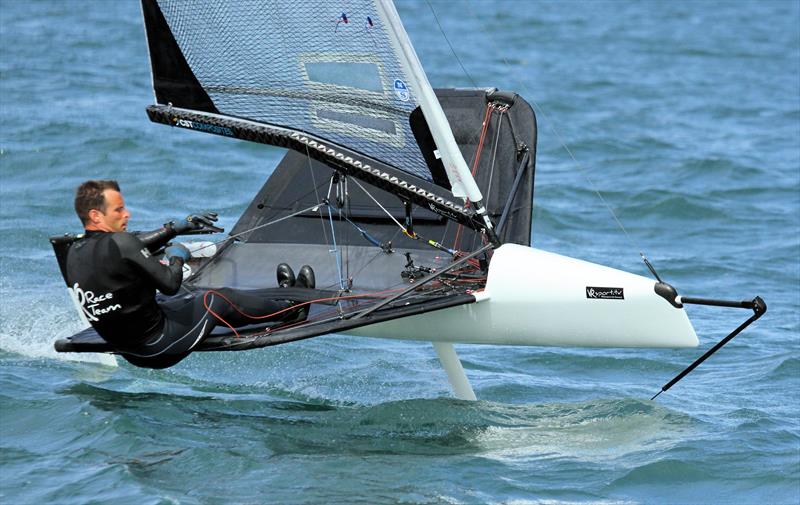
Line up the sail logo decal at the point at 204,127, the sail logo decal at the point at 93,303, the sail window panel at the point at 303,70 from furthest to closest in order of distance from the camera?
the sail logo decal at the point at 204,127, the sail window panel at the point at 303,70, the sail logo decal at the point at 93,303

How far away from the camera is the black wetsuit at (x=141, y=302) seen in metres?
4.70

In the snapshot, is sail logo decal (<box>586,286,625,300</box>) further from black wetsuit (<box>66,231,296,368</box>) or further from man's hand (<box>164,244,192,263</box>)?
man's hand (<box>164,244,192,263</box>)

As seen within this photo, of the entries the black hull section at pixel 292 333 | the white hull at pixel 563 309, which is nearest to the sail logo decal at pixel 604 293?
the white hull at pixel 563 309

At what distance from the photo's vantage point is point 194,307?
5.10 metres

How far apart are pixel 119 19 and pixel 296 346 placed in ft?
34.9

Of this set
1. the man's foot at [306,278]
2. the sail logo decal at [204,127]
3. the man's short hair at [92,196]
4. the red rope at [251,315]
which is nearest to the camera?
the man's short hair at [92,196]

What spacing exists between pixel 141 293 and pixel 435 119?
1.40m

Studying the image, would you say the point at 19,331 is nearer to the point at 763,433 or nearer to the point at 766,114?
the point at 763,433

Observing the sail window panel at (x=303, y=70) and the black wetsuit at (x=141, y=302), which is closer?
the black wetsuit at (x=141, y=302)

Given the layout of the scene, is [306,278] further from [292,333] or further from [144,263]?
[144,263]

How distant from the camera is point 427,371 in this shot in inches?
243

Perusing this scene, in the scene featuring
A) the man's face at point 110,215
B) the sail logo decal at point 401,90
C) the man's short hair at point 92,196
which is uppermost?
the sail logo decal at point 401,90

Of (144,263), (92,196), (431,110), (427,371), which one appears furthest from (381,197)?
(92,196)

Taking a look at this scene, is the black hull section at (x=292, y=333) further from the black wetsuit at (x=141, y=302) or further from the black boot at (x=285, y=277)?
the black boot at (x=285, y=277)
